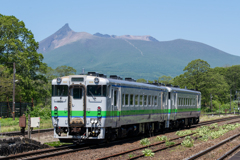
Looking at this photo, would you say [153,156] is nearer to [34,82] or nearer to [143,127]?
[143,127]

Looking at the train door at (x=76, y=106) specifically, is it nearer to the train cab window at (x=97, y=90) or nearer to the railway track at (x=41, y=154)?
the train cab window at (x=97, y=90)

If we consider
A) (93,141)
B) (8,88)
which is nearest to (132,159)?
(93,141)

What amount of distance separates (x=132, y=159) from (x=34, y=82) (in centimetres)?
4311

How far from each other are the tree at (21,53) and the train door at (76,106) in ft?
107

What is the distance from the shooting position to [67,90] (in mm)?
17500

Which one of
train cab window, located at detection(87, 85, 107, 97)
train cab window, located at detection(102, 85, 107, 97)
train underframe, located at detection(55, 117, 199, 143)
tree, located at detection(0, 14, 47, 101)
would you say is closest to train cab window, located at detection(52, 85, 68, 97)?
train cab window, located at detection(87, 85, 107, 97)

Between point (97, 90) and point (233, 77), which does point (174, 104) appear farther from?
point (233, 77)

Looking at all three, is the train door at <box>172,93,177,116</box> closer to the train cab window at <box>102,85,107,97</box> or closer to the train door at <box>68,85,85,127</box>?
the train cab window at <box>102,85,107,97</box>

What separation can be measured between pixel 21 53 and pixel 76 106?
35602 millimetres

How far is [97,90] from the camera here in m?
17.4

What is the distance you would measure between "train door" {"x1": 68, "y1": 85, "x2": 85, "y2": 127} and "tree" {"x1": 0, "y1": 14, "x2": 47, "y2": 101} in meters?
32.7

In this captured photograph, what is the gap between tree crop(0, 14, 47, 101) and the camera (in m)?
50.2

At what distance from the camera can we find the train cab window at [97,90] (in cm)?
1733

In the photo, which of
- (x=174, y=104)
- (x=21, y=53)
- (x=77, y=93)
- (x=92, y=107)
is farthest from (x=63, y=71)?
(x=92, y=107)
